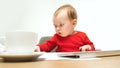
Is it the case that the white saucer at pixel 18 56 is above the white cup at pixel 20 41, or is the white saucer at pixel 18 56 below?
below

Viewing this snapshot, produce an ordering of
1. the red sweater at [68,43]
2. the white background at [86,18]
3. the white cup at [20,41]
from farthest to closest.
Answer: the white background at [86,18], the red sweater at [68,43], the white cup at [20,41]

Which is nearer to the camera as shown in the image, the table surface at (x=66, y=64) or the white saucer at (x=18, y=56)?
the table surface at (x=66, y=64)

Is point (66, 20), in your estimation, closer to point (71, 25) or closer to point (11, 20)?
point (71, 25)

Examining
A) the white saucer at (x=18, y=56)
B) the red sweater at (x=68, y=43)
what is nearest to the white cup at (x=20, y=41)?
the white saucer at (x=18, y=56)

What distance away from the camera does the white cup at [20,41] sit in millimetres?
759

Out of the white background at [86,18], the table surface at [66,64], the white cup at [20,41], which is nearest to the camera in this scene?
the table surface at [66,64]

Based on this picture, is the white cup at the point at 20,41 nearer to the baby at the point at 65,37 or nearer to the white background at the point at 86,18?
the baby at the point at 65,37

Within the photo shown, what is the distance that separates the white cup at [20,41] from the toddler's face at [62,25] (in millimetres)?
856

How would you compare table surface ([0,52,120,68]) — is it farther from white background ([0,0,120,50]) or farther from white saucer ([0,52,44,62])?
white background ([0,0,120,50])

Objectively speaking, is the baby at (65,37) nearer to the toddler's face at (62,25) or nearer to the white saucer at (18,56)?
the toddler's face at (62,25)

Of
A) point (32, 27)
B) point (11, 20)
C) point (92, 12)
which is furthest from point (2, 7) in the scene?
point (92, 12)

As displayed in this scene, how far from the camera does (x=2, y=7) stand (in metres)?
2.48

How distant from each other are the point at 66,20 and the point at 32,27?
0.93 meters


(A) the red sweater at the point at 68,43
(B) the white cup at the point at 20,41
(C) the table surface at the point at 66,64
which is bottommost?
(A) the red sweater at the point at 68,43
